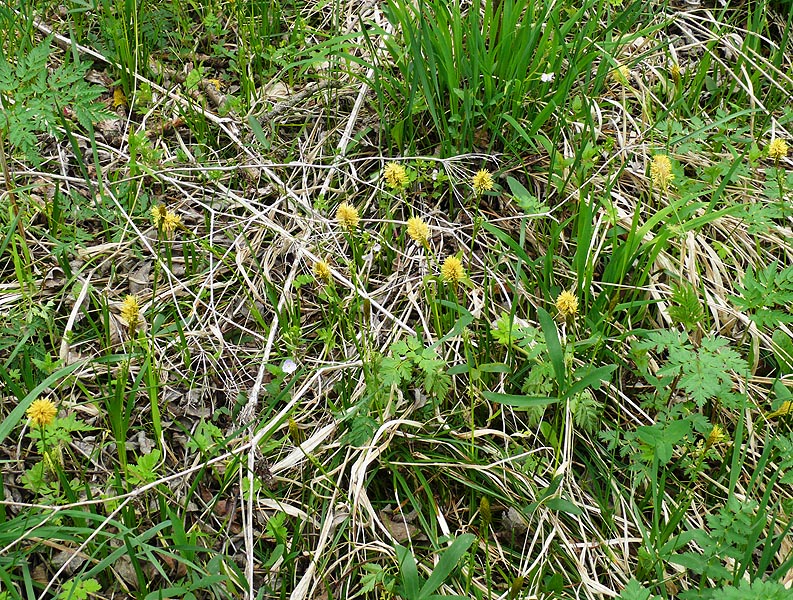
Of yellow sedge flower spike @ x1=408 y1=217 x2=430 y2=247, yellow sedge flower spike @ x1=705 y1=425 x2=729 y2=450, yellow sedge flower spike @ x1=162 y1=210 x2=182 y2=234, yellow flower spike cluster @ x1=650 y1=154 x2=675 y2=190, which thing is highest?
yellow flower spike cluster @ x1=650 y1=154 x2=675 y2=190

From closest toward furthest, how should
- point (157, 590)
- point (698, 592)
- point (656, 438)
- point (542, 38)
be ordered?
point (698, 592) < point (157, 590) < point (656, 438) < point (542, 38)

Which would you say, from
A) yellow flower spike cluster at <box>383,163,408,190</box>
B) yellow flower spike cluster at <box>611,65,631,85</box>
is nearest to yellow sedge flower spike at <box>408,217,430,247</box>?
yellow flower spike cluster at <box>383,163,408,190</box>

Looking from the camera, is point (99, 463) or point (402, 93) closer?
point (99, 463)

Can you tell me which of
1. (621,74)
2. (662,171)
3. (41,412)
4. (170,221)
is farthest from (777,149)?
(41,412)

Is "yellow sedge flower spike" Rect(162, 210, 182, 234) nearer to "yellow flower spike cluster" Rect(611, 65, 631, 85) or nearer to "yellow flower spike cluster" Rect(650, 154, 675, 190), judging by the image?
"yellow flower spike cluster" Rect(650, 154, 675, 190)

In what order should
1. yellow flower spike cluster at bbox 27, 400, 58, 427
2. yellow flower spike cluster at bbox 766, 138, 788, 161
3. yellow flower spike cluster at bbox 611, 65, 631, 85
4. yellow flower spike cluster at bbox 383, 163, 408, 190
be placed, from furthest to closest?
yellow flower spike cluster at bbox 611, 65, 631, 85 → yellow flower spike cluster at bbox 766, 138, 788, 161 → yellow flower spike cluster at bbox 383, 163, 408, 190 → yellow flower spike cluster at bbox 27, 400, 58, 427

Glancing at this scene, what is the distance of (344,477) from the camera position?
1952 mm

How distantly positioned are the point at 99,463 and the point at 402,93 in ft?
5.20

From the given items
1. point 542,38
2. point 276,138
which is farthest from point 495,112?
point 276,138

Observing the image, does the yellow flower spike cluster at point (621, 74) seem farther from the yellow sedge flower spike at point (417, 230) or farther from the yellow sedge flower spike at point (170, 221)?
the yellow sedge flower spike at point (170, 221)

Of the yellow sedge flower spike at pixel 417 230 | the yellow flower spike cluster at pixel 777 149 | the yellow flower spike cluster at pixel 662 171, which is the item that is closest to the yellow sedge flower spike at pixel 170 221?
the yellow sedge flower spike at pixel 417 230

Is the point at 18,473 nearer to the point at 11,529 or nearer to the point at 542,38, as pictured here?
the point at 11,529

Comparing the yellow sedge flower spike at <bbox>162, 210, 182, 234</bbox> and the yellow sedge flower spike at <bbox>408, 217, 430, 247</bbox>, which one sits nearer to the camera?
the yellow sedge flower spike at <bbox>408, 217, 430, 247</bbox>

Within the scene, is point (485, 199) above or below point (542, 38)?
below
